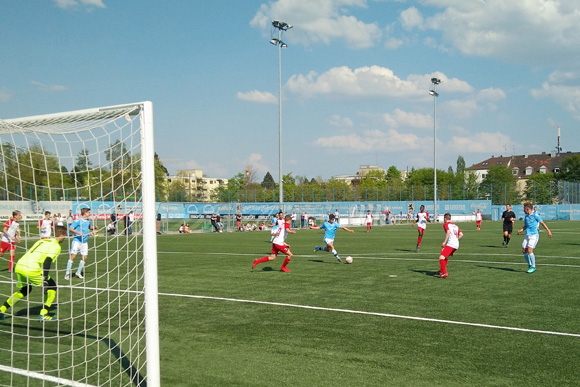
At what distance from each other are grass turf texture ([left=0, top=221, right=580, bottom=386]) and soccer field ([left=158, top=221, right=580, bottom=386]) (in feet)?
0.07

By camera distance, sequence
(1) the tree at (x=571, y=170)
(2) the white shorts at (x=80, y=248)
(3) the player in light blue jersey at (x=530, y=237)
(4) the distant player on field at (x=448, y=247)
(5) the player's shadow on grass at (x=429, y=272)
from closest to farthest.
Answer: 1. (4) the distant player on field at (x=448, y=247)
2. (2) the white shorts at (x=80, y=248)
3. (5) the player's shadow on grass at (x=429, y=272)
4. (3) the player in light blue jersey at (x=530, y=237)
5. (1) the tree at (x=571, y=170)

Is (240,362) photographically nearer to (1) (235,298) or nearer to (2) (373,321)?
(2) (373,321)

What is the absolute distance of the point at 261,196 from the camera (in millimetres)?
64375


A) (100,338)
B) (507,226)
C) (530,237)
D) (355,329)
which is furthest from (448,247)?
(507,226)

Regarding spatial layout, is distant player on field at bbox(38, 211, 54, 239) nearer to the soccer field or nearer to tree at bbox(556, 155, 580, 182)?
the soccer field

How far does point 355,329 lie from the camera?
8.76m

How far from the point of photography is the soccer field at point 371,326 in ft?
21.5

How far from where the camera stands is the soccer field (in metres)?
6.55

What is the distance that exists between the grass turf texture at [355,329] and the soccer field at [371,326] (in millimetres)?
20

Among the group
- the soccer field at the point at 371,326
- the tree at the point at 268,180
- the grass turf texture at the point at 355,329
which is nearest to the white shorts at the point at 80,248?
the grass turf texture at the point at 355,329

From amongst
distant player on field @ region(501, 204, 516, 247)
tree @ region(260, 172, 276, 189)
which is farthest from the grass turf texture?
tree @ region(260, 172, 276, 189)

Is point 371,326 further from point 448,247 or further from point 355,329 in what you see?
point 448,247

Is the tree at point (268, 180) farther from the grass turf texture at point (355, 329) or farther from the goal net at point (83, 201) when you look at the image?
the goal net at point (83, 201)

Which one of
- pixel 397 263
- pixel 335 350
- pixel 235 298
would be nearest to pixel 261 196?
pixel 397 263
